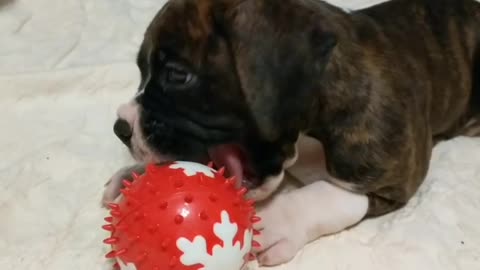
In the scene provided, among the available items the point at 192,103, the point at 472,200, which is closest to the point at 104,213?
the point at 192,103

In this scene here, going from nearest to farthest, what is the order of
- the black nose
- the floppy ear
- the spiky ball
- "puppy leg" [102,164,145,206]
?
1. the spiky ball
2. the floppy ear
3. the black nose
4. "puppy leg" [102,164,145,206]

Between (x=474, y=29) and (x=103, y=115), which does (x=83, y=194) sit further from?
(x=474, y=29)

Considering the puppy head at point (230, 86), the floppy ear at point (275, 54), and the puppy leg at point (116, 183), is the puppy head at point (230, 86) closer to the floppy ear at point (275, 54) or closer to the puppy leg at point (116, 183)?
the floppy ear at point (275, 54)

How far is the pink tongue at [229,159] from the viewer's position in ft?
5.80

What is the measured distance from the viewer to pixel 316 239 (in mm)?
1874

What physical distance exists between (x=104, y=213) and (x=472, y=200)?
96cm

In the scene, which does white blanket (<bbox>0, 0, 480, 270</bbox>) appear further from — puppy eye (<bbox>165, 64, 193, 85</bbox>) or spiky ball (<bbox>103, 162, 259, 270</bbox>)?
puppy eye (<bbox>165, 64, 193, 85</bbox>)

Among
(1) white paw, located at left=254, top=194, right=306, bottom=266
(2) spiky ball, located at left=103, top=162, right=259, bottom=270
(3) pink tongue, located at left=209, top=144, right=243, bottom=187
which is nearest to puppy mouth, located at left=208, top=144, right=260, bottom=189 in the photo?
(3) pink tongue, located at left=209, top=144, right=243, bottom=187

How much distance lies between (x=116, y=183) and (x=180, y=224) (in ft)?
1.75

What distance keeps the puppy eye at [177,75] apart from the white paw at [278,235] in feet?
1.30

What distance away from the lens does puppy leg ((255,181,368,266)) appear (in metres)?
1.79

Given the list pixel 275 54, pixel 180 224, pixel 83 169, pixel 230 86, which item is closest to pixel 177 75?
pixel 230 86

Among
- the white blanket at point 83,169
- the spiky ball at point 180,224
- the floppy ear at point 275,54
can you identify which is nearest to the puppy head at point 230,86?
the floppy ear at point 275,54

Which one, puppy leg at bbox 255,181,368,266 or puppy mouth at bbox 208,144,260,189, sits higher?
puppy mouth at bbox 208,144,260,189
